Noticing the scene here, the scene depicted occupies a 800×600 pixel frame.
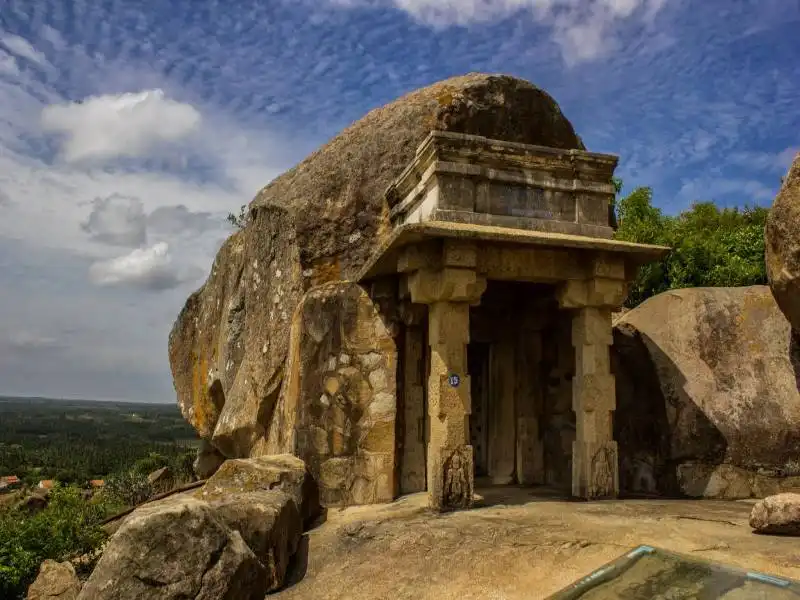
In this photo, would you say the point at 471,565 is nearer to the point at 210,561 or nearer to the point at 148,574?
the point at 210,561

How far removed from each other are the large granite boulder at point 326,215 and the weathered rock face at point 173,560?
16.5ft

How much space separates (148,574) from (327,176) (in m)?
6.57

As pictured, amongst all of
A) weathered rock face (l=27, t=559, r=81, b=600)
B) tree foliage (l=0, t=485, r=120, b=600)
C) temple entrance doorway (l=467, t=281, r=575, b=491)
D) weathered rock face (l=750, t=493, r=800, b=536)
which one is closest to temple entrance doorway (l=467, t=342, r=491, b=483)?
temple entrance doorway (l=467, t=281, r=575, b=491)

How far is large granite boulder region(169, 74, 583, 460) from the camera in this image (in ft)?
29.8

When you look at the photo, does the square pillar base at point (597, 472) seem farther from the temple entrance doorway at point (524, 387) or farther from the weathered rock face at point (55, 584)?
the weathered rock face at point (55, 584)

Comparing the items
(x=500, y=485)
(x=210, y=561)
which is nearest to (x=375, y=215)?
(x=500, y=485)

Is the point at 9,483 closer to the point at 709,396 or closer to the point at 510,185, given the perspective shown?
the point at 510,185

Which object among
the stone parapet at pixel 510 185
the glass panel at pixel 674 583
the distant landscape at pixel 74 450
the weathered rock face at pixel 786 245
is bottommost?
the distant landscape at pixel 74 450

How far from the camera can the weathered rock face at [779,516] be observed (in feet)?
16.8

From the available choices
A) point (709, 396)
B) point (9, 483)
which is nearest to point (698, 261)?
point (709, 396)

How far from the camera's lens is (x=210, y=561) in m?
4.04

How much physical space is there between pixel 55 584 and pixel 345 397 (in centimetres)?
383

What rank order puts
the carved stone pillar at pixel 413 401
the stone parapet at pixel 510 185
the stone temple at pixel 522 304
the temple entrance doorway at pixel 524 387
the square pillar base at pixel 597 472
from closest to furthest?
1. the stone temple at pixel 522 304
2. the square pillar base at pixel 597 472
3. the stone parapet at pixel 510 185
4. the carved stone pillar at pixel 413 401
5. the temple entrance doorway at pixel 524 387

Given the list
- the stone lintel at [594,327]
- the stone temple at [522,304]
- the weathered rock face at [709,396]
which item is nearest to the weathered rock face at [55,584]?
the stone temple at [522,304]
